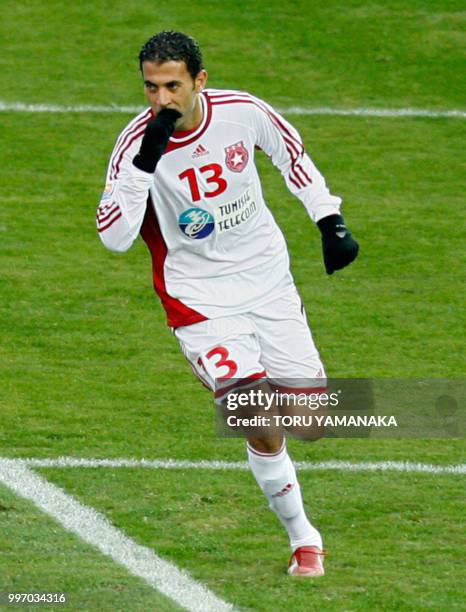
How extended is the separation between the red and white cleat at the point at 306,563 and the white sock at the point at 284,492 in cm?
3

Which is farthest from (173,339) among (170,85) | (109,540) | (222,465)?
(170,85)

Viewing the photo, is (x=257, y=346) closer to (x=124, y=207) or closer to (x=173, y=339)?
(x=124, y=207)

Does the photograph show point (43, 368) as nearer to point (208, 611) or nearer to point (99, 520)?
point (99, 520)

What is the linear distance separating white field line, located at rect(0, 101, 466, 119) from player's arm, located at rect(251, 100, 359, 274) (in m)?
7.86

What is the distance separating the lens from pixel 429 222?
486 inches

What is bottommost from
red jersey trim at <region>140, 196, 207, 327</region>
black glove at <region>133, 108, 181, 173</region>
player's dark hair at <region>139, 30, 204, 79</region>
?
red jersey trim at <region>140, 196, 207, 327</region>

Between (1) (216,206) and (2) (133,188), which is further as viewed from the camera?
(1) (216,206)

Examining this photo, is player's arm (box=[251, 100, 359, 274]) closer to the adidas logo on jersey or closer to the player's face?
the adidas logo on jersey

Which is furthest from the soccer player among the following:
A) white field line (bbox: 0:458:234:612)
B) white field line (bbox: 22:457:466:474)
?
white field line (bbox: 22:457:466:474)

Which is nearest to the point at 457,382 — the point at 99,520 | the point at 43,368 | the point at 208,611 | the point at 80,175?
the point at 43,368

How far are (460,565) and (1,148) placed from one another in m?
8.05

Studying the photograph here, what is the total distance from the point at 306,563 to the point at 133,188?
5.46 ft

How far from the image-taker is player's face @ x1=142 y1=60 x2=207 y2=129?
6.20 meters

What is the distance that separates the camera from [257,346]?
6559 millimetres
